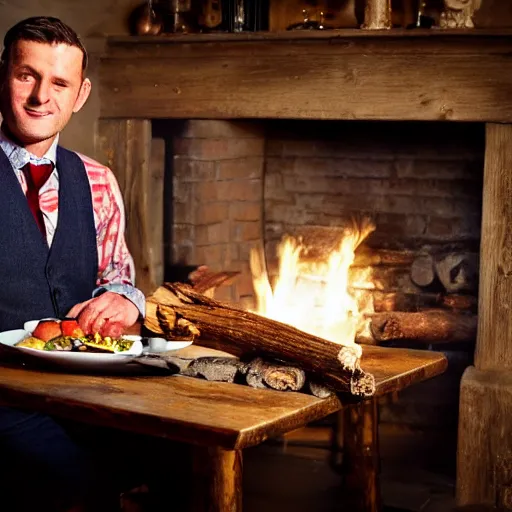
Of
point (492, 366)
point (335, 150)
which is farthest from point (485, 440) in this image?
point (335, 150)

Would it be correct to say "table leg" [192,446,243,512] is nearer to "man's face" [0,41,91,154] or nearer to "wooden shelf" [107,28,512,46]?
"man's face" [0,41,91,154]

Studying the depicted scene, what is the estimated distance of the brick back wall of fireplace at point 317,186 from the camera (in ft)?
13.1

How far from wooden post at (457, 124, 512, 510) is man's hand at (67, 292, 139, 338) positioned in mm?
1248

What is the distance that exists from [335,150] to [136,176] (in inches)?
30.8

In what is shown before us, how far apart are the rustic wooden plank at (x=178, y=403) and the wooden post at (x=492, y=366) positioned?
989mm

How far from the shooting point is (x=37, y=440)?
2.56 meters

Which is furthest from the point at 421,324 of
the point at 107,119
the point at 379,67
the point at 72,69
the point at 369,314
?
the point at 72,69

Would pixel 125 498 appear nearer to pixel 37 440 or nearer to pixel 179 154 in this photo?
pixel 37 440

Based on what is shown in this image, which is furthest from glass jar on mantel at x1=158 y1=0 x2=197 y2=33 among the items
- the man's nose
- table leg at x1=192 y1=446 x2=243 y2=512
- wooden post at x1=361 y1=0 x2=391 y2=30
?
table leg at x1=192 y1=446 x2=243 y2=512

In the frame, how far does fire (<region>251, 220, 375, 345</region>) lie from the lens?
3.95m

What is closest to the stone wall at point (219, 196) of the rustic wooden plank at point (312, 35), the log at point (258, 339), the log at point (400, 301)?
the rustic wooden plank at point (312, 35)

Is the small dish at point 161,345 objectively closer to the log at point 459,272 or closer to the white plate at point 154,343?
the white plate at point 154,343

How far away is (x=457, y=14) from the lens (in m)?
3.51

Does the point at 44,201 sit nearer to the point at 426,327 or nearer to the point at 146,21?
the point at 146,21
